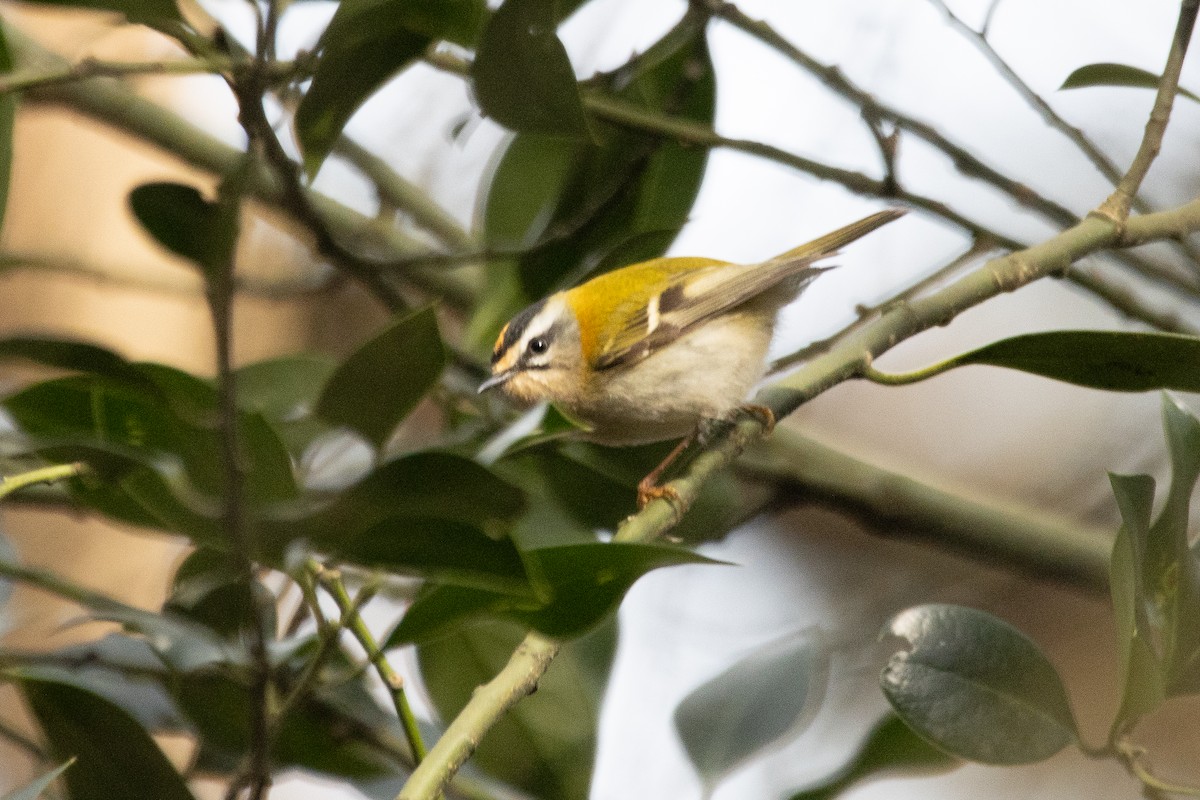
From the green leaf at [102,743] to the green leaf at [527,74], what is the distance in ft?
1.98

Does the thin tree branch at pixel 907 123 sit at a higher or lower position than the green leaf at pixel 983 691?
higher

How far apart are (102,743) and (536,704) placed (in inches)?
16.7

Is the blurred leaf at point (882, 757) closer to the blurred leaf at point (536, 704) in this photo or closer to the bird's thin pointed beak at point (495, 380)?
the blurred leaf at point (536, 704)

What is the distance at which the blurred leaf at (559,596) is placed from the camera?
29.0 inches

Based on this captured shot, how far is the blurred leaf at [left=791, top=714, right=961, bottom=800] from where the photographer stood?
100cm

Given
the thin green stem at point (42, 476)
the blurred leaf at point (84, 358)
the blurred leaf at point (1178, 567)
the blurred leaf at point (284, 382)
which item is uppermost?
the blurred leaf at point (1178, 567)

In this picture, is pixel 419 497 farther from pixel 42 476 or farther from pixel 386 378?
pixel 42 476

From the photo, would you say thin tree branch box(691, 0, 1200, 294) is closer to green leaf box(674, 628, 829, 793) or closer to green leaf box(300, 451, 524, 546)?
green leaf box(674, 628, 829, 793)

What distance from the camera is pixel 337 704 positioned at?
1.07 meters

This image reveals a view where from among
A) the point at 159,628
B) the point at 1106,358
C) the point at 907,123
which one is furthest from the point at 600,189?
the point at 159,628

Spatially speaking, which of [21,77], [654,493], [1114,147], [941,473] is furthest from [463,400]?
[941,473]

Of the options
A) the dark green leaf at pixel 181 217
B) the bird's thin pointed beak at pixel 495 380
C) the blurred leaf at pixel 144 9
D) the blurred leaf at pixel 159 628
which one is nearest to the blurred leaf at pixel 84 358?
the dark green leaf at pixel 181 217

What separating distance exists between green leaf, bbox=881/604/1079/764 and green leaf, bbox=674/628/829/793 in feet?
0.69

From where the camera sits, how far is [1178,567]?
84 centimetres
